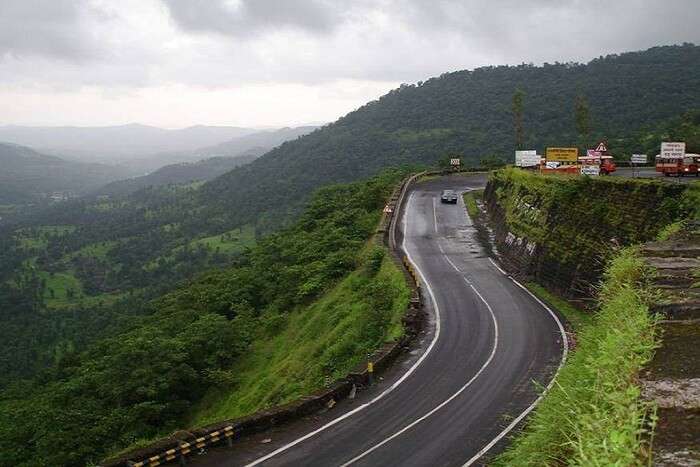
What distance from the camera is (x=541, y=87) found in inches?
5566

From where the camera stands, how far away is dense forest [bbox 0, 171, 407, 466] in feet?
68.0

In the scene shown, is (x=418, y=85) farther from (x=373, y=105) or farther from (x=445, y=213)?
(x=445, y=213)

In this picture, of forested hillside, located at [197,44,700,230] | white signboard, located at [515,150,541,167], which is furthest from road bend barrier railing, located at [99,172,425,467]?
forested hillside, located at [197,44,700,230]

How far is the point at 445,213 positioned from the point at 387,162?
85.7 metres

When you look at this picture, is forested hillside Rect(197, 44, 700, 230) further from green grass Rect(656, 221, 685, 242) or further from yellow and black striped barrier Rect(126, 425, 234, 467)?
yellow and black striped barrier Rect(126, 425, 234, 467)

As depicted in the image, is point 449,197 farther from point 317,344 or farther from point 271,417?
point 271,417

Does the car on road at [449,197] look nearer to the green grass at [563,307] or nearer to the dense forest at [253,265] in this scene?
the dense forest at [253,265]

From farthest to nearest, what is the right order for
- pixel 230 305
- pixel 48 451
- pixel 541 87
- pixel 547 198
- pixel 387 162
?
pixel 541 87 < pixel 387 162 < pixel 230 305 < pixel 547 198 < pixel 48 451

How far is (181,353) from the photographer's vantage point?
79.6 feet

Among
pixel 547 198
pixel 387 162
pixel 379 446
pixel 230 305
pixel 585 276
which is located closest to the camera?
pixel 379 446

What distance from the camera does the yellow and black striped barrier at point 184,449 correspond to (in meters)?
11.8

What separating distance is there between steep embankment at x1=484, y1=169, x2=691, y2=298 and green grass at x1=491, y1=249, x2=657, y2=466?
991 cm

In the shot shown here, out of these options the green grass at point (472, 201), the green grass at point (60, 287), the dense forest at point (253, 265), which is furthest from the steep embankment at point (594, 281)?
the green grass at point (60, 287)

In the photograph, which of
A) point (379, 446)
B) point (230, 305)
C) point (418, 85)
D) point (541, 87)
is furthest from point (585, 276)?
point (418, 85)
